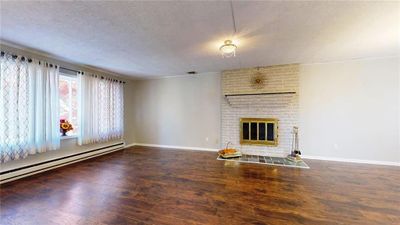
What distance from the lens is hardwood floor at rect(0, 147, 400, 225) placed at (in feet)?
6.31

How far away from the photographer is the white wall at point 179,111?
517cm

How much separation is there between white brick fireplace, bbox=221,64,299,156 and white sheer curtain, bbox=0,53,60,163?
4006 millimetres

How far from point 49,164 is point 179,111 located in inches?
133

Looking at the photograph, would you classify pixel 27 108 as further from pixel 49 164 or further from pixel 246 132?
pixel 246 132

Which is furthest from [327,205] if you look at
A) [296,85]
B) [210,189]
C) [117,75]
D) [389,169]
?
[117,75]

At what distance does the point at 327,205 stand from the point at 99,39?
4.03 meters

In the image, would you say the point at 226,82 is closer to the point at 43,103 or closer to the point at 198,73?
the point at 198,73

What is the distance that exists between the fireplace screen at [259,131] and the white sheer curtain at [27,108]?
4403mm

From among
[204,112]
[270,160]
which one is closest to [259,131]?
[270,160]

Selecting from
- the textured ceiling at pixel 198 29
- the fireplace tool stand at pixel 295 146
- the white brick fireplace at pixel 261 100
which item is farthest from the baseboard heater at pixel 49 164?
the fireplace tool stand at pixel 295 146

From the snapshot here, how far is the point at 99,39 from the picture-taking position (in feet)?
8.95

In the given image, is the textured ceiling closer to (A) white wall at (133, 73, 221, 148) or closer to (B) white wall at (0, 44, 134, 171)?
(B) white wall at (0, 44, 134, 171)

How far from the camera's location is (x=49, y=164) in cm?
351

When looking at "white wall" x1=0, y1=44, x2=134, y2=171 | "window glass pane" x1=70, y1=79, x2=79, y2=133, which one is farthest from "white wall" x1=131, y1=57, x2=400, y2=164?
"window glass pane" x1=70, y1=79, x2=79, y2=133
